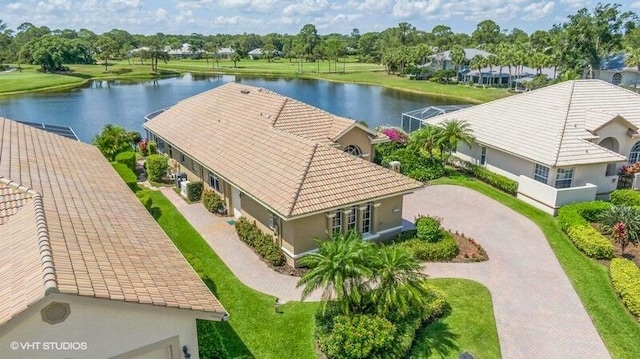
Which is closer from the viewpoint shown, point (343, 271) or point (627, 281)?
point (343, 271)

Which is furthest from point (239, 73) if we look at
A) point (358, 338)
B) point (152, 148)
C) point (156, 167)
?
point (358, 338)

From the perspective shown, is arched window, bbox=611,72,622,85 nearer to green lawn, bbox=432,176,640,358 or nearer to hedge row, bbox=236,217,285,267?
green lawn, bbox=432,176,640,358

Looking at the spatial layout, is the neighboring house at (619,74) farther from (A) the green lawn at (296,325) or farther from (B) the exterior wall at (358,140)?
(A) the green lawn at (296,325)

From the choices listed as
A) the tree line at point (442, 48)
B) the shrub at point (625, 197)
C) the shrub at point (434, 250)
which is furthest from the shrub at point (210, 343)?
the tree line at point (442, 48)

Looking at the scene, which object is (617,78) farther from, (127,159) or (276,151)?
(127,159)

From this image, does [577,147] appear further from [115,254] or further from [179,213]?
[115,254]

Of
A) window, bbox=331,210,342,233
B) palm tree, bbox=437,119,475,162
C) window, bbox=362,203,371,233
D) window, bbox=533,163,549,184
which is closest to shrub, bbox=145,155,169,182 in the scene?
window, bbox=331,210,342,233

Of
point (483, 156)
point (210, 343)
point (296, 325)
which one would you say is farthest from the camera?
point (483, 156)

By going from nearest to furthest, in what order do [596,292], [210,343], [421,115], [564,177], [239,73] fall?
[210,343]
[596,292]
[564,177]
[421,115]
[239,73]
